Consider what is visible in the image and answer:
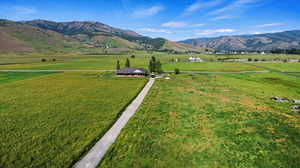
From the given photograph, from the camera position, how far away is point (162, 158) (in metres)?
14.6

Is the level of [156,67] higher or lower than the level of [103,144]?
higher

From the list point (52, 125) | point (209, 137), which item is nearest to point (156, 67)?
point (52, 125)

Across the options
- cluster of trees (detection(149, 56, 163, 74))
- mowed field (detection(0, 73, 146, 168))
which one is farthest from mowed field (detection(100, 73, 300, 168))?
cluster of trees (detection(149, 56, 163, 74))

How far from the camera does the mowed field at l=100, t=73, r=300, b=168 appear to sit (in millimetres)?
14328

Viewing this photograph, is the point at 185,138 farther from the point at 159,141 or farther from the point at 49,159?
the point at 49,159

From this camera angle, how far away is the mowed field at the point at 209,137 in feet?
47.0

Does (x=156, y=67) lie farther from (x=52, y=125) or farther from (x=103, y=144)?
(x=103, y=144)

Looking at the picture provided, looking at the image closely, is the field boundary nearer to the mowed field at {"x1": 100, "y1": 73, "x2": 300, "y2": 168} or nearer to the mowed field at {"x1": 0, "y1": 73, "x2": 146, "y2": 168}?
the mowed field at {"x1": 0, "y1": 73, "x2": 146, "y2": 168}

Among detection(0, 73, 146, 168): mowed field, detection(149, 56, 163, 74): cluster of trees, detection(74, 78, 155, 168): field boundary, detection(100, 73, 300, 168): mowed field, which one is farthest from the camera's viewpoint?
detection(149, 56, 163, 74): cluster of trees

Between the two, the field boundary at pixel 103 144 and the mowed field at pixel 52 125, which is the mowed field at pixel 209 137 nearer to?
the field boundary at pixel 103 144

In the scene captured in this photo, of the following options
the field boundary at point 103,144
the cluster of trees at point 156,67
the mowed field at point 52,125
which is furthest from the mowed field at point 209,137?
the cluster of trees at point 156,67

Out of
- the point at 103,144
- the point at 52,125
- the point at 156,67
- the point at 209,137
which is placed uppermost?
the point at 156,67

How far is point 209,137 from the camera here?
18.4m

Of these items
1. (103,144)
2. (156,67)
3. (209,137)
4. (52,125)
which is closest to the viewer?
(103,144)
